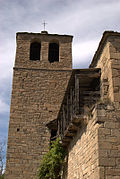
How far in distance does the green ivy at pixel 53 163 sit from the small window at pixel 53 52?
6.23m

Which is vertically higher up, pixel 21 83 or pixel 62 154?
pixel 21 83

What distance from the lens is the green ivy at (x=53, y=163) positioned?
36.3 ft

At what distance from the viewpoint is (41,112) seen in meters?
13.7

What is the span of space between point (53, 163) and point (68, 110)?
89.2 inches

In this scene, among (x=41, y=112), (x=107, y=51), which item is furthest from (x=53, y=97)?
(x=107, y=51)

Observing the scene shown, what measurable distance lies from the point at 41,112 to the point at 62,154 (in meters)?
3.08

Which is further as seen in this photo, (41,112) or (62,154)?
(41,112)

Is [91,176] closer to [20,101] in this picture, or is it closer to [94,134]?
[94,134]

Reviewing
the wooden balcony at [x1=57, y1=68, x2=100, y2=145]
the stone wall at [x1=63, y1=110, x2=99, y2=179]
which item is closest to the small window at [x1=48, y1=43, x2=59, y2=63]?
the wooden balcony at [x1=57, y1=68, x2=100, y2=145]

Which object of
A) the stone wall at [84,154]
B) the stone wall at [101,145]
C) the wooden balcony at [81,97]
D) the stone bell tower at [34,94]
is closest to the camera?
the stone wall at [101,145]

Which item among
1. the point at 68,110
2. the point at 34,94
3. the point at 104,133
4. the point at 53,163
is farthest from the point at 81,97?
the point at 34,94

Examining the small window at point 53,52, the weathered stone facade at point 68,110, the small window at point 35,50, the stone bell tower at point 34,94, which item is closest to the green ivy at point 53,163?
the weathered stone facade at point 68,110

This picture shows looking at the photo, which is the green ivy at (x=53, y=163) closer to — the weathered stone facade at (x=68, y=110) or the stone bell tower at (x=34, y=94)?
the weathered stone facade at (x=68, y=110)

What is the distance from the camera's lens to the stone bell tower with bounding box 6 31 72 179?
41.2ft
